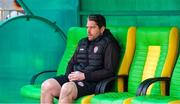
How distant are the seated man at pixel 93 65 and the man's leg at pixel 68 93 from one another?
5 cm

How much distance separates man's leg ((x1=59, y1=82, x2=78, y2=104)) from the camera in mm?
5895

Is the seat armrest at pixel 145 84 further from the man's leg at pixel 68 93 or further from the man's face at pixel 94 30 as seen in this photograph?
the man's face at pixel 94 30

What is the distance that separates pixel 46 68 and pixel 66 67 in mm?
620

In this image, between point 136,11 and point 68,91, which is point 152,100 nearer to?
point 68,91

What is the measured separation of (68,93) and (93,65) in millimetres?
529

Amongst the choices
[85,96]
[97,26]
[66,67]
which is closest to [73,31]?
[66,67]

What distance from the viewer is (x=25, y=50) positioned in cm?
736

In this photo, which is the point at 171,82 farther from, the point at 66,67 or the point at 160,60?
the point at 66,67

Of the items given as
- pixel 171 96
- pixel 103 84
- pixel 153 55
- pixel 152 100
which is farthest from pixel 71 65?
pixel 152 100

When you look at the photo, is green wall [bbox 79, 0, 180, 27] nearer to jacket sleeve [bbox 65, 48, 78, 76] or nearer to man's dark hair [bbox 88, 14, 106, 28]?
man's dark hair [bbox 88, 14, 106, 28]

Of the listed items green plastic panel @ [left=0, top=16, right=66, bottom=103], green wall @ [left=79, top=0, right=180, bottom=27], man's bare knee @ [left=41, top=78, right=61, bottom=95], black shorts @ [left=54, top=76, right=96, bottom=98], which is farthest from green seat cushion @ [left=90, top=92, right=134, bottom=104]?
green plastic panel @ [left=0, top=16, right=66, bottom=103]

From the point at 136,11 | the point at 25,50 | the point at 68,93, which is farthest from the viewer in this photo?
the point at 25,50

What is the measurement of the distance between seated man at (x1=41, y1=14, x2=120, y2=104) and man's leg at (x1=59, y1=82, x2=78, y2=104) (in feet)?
0.16

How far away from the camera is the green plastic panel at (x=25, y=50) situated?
23.7 ft
